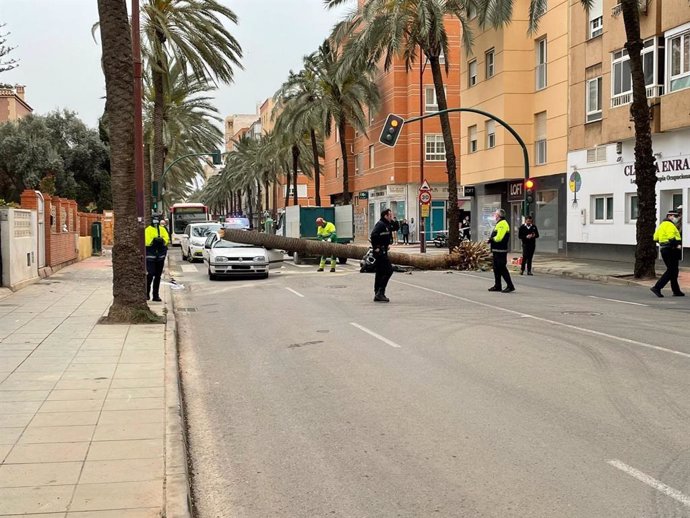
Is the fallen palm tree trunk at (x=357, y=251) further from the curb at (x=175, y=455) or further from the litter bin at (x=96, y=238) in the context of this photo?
the litter bin at (x=96, y=238)

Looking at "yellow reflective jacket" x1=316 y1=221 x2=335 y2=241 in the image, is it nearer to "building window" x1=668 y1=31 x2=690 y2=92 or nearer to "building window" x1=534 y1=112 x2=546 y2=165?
"building window" x1=668 y1=31 x2=690 y2=92

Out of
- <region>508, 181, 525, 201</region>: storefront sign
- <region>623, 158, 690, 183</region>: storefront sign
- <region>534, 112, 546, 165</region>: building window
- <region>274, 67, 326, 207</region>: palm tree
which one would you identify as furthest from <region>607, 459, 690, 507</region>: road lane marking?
<region>274, 67, 326, 207</region>: palm tree

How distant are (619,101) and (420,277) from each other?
33.6 ft

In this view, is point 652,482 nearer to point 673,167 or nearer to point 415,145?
point 673,167

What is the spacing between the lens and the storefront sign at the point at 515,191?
34875mm

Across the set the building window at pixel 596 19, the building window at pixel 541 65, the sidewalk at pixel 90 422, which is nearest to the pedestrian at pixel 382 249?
the sidewalk at pixel 90 422

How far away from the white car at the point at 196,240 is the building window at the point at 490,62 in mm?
14974

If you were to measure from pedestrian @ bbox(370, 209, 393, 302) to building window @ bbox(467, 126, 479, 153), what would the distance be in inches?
934

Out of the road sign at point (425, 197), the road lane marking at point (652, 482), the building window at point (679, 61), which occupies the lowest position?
the road lane marking at point (652, 482)

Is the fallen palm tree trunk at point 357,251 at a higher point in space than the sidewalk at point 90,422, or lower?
higher

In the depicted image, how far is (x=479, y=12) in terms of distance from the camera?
2852cm

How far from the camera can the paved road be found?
4.72m

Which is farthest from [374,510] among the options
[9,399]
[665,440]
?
[9,399]

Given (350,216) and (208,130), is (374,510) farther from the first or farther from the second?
(208,130)
